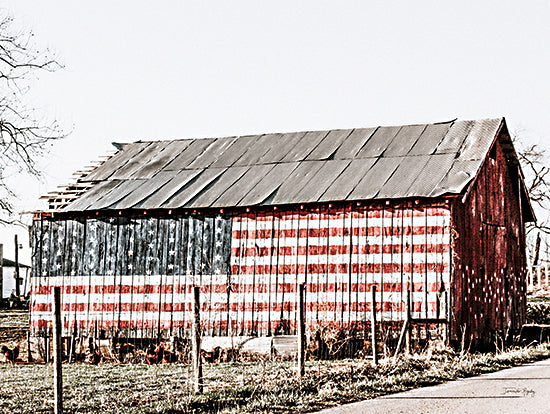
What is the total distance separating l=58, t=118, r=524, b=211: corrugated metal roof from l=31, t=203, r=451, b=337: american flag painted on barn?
0.55 metres

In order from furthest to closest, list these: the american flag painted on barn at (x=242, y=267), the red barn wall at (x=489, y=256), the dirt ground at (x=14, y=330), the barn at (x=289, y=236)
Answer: the dirt ground at (x=14, y=330), the red barn wall at (x=489, y=256), the barn at (x=289, y=236), the american flag painted on barn at (x=242, y=267)

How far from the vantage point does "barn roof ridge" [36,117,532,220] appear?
2402 cm

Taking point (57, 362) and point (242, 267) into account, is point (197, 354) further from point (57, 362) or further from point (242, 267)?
point (242, 267)

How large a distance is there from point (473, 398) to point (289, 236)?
438 inches

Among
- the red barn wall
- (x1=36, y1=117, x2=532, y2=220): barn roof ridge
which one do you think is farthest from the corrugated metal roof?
the red barn wall

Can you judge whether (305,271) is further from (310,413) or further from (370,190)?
(310,413)

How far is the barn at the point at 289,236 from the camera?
2306cm

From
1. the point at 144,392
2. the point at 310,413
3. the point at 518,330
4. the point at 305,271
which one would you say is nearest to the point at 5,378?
the point at 144,392

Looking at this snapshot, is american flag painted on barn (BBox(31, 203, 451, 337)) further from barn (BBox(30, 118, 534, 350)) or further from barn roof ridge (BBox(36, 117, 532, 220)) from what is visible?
barn roof ridge (BBox(36, 117, 532, 220))

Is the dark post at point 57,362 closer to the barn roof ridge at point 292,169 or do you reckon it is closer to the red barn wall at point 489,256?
the red barn wall at point 489,256

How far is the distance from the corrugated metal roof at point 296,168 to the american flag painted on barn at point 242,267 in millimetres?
A: 546

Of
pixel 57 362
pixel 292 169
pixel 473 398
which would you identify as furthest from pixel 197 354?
pixel 292 169

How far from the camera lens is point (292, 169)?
26328 mm

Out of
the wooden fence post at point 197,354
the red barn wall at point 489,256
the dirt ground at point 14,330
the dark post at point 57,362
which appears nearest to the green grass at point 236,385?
the wooden fence post at point 197,354
